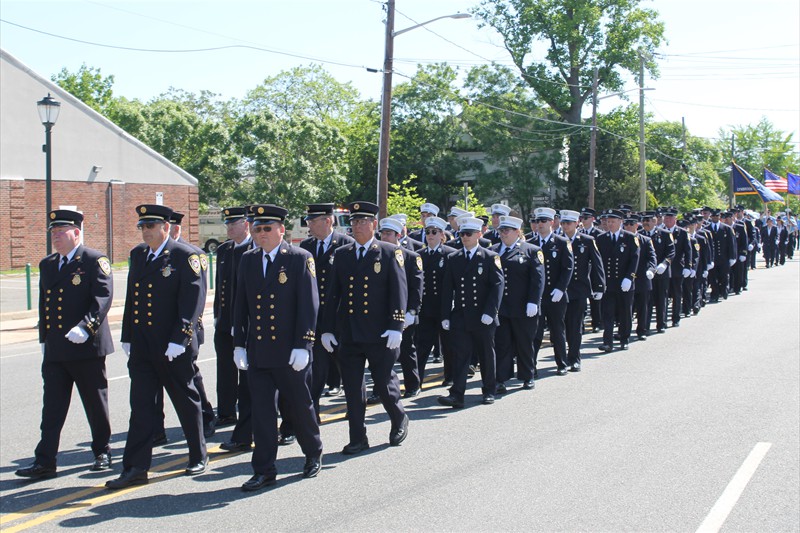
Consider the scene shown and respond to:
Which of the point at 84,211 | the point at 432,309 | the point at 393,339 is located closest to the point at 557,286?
the point at 432,309

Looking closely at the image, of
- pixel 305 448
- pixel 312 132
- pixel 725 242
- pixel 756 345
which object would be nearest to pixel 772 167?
pixel 312 132

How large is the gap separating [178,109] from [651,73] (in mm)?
31764

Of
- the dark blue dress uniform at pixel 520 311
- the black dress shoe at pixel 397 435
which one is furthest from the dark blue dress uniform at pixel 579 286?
the black dress shoe at pixel 397 435

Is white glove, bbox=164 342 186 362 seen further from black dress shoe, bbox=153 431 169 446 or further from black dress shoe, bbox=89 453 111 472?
black dress shoe, bbox=153 431 169 446

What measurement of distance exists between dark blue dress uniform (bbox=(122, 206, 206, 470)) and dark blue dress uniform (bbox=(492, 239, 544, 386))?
430 cm

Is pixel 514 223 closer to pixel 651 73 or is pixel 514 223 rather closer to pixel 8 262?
pixel 8 262

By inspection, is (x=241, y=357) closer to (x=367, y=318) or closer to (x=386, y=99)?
(x=367, y=318)

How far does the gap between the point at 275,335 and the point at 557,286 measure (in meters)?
5.56

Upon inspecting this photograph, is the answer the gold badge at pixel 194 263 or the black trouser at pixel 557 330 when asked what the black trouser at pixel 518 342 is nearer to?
the black trouser at pixel 557 330

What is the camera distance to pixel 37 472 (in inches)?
253

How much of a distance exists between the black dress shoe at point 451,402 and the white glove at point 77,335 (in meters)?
3.92

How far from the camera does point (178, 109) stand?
190 ft

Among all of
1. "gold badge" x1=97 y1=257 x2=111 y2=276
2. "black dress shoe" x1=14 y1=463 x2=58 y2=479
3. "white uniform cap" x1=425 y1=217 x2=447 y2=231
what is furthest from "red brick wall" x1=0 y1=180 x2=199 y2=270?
"black dress shoe" x1=14 y1=463 x2=58 y2=479

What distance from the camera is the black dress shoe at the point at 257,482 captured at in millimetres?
6066
